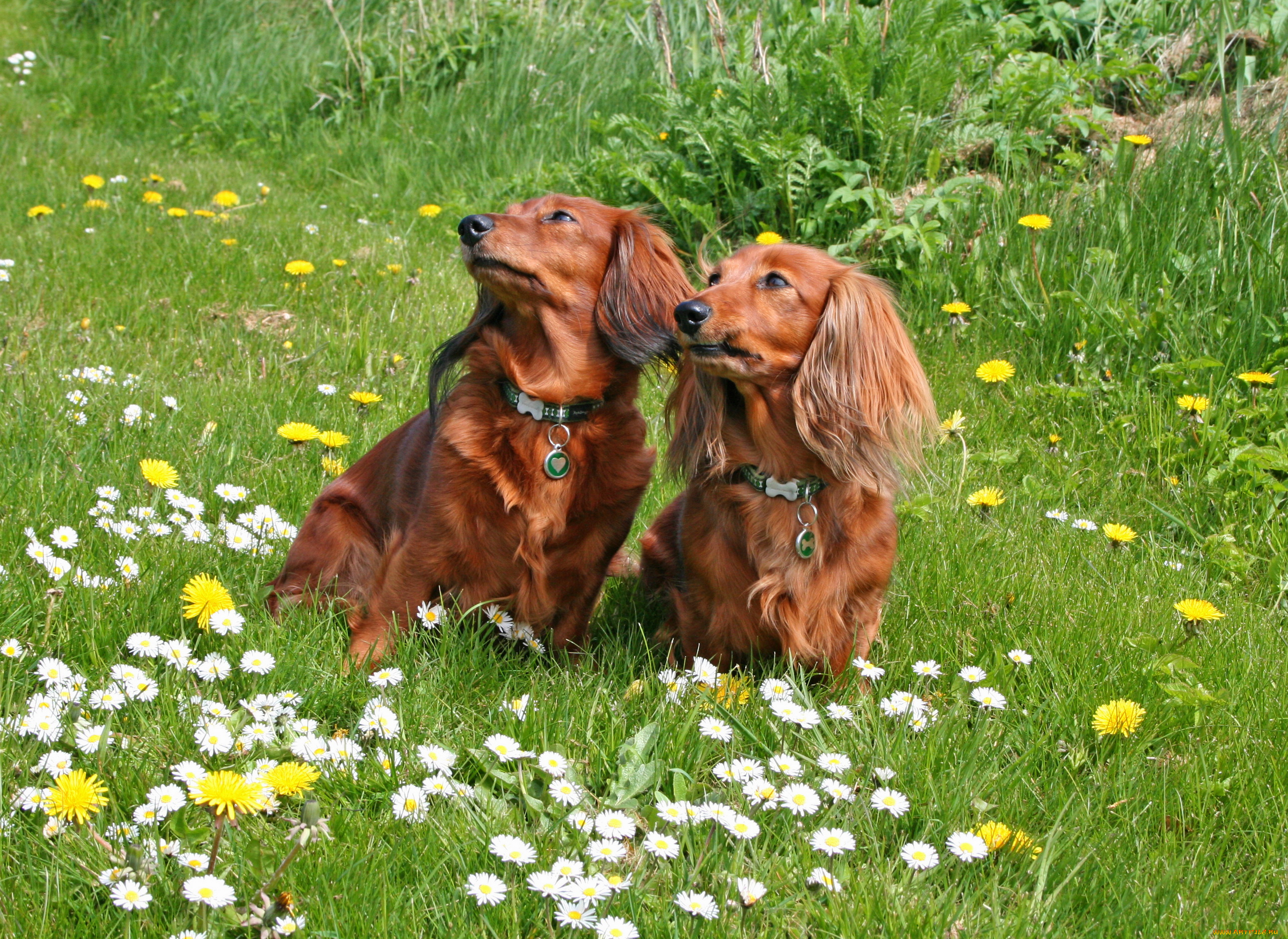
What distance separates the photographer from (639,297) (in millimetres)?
2809

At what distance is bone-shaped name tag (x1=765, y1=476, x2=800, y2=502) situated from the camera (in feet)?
8.47

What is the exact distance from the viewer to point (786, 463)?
262 centimetres

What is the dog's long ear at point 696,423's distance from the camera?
2635mm

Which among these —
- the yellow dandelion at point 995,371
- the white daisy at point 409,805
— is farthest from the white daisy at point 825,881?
the yellow dandelion at point 995,371

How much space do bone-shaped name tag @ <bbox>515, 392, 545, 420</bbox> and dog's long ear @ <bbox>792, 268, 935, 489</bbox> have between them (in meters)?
0.56

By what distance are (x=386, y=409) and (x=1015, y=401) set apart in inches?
83.2

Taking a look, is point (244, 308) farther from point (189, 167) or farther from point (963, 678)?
point (963, 678)

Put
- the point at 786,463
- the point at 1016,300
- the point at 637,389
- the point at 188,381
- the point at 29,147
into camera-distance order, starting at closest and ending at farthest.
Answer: the point at 786,463, the point at 637,389, the point at 188,381, the point at 1016,300, the point at 29,147

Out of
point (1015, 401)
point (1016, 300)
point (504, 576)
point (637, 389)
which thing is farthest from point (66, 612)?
point (1016, 300)

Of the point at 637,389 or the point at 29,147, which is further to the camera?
the point at 29,147

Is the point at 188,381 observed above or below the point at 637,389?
below

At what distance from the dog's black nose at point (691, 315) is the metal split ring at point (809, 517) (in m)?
0.46

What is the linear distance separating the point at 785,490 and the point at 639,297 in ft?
1.94

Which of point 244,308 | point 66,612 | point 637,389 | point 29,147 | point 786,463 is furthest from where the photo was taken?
point 29,147
